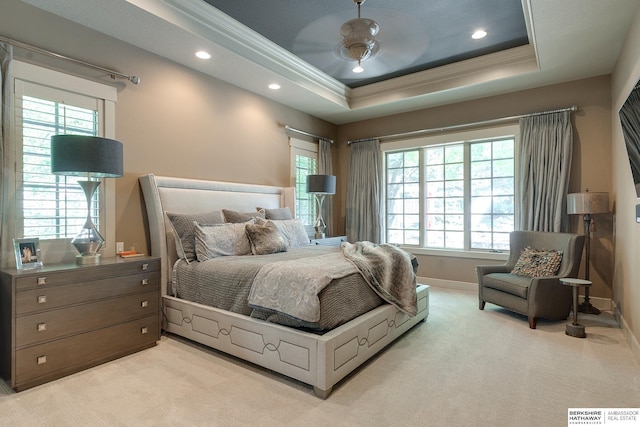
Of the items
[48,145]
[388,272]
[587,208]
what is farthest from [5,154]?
[587,208]

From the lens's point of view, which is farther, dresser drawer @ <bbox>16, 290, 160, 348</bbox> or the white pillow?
the white pillow

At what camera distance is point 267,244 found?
3418mm

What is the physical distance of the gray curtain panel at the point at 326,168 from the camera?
231 inches

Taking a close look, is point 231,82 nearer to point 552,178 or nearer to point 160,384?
point 160,384

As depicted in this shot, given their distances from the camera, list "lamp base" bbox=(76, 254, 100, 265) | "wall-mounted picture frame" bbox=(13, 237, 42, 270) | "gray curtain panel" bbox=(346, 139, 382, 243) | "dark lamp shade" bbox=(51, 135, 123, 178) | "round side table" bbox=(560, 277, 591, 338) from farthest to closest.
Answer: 1. "gray curtain panel" bbox=(346, 139, 382, 243)
2. "round side table" bbox=(560, 277, 591, 338)
3. "lamp base" bbox=(76, 254, 100, 265)
4. "dark lamp shade" bbox=(51, 135, 123, 178)
5. "wall-mounted picture frame" bbox=(13, 237, 42, 270)

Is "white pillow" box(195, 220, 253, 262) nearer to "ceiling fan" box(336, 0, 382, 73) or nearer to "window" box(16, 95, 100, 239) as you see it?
"window" box(16, 95, 100, 239)

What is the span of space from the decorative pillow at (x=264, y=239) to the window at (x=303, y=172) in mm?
1763

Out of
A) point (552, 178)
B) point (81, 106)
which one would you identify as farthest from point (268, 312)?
point (552, 178)

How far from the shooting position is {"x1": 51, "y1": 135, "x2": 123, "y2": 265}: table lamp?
249 cm

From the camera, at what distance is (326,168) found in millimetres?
5941

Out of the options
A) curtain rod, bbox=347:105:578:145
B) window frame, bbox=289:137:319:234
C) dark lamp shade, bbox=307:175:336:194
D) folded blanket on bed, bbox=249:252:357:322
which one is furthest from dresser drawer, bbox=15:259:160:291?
curtain rod, bbox=347:105:578:145

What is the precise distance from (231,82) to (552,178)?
4.32 m

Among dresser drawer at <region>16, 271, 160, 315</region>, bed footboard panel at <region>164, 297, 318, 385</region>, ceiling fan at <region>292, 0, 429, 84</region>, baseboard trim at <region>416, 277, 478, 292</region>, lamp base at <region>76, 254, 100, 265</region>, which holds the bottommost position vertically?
baseboard trim at <region>416, 277, 478, 292</region>

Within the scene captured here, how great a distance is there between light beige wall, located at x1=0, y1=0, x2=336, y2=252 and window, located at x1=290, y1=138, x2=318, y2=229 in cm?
53
